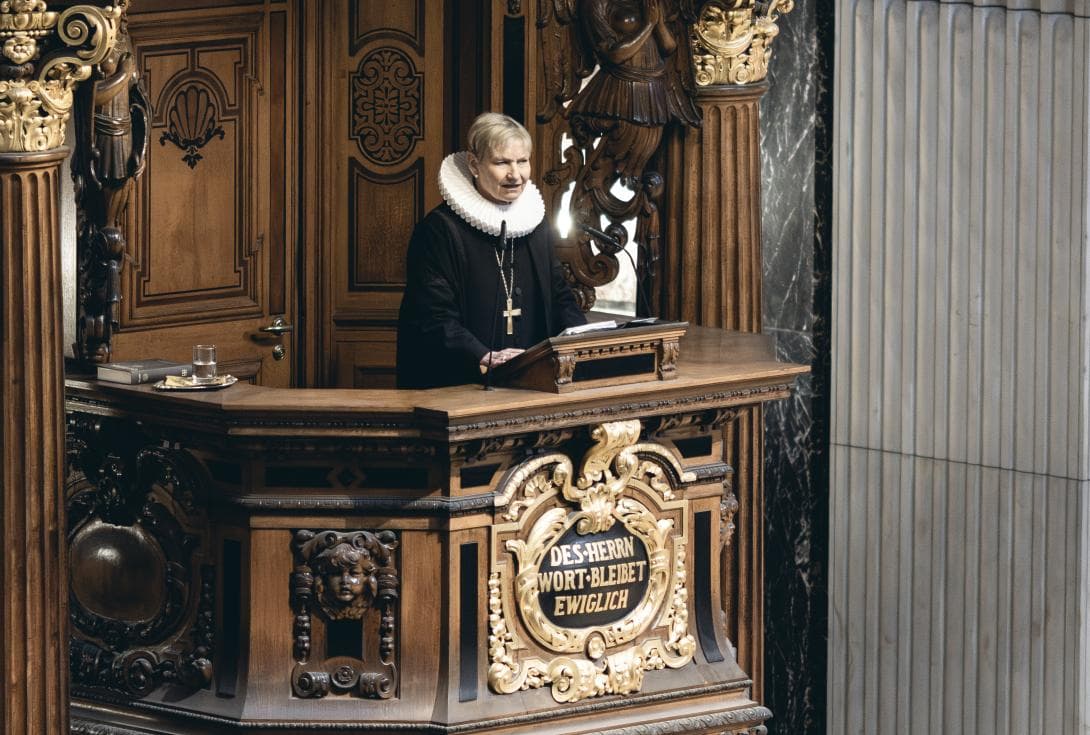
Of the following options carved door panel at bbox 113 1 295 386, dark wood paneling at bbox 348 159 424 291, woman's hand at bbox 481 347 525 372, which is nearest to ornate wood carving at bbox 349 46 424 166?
dark wood paneling at bbox 348 159 424 291

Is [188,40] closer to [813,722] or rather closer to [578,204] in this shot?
[578,204]

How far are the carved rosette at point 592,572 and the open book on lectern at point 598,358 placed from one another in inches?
5.9

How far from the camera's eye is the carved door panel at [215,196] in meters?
8.84

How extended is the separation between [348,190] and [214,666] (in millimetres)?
2349

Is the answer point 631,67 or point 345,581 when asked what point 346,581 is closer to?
point 345,581

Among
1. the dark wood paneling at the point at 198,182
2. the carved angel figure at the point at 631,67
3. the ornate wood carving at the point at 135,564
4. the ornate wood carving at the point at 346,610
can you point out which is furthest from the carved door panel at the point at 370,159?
the ornate wood carving at the point at 346,610

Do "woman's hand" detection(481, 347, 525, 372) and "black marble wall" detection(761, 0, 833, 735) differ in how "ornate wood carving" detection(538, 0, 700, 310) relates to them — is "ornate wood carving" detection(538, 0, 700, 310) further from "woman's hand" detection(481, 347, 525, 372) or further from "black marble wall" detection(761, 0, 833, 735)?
"woman's hand" detection(481, 347, 525, 372)

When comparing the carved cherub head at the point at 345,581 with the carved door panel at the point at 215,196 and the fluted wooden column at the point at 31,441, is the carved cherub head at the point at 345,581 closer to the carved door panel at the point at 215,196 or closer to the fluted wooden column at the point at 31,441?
the fluted wooden column at the point at 31,441

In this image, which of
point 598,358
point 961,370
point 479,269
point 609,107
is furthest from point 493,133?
point 961,370

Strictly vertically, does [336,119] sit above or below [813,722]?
above

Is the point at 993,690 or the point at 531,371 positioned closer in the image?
the point at 531,371

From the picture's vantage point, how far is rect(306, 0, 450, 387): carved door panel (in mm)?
9312

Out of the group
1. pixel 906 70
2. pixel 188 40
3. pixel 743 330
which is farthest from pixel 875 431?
pixel 188 40

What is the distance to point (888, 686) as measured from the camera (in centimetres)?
917
